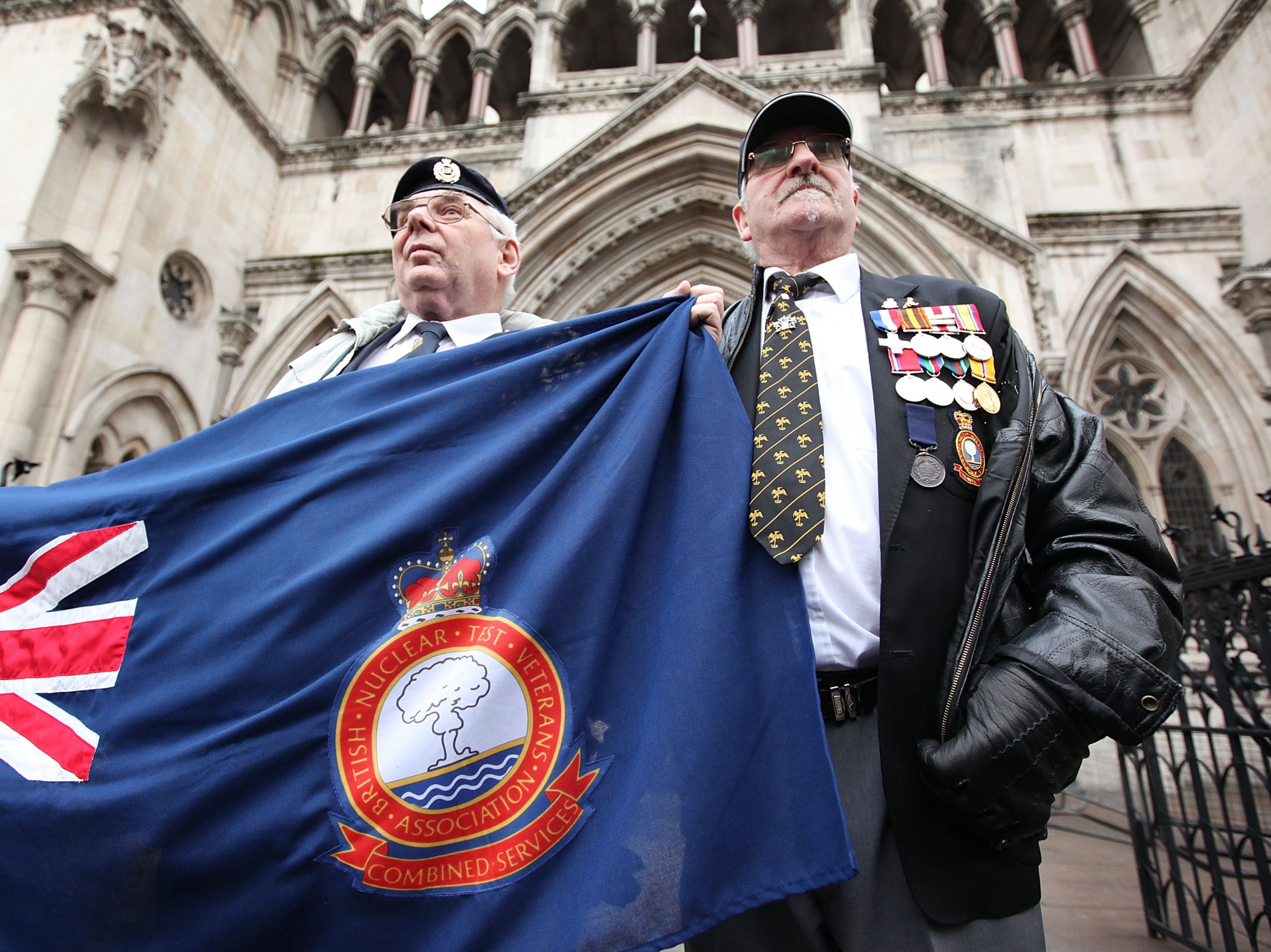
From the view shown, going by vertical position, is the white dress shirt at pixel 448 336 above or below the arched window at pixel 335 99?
below

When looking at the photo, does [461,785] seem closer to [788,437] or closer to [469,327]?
[788,437]

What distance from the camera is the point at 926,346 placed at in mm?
1684

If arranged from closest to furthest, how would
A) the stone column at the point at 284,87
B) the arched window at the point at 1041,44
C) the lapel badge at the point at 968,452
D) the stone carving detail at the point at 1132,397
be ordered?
1. the lapel badge at the point at 968,452
2. the stone carving detail at the point at 1132,397
3. the arched window at the point at 1041,44
4. the stone column at the point at 284,87

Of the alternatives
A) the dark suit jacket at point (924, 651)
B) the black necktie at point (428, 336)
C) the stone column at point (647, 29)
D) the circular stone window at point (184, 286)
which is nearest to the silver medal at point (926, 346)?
the dark suit jacket at point (924, 651)

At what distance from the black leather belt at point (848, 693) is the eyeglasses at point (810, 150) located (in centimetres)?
141

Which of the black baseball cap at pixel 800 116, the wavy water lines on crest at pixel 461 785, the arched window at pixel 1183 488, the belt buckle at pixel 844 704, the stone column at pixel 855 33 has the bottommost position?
the wavy water lines on crest at pixel 461 785

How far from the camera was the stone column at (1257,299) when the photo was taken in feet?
30.6

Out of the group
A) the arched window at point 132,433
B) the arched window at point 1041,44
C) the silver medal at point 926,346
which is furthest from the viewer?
the arched window at point 1041,44

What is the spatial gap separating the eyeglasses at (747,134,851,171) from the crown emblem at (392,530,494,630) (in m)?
1.37

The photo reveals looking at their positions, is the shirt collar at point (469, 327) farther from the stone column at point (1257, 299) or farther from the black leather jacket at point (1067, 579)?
the stone column at point (1257, 299)

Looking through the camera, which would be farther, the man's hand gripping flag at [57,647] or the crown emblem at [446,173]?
the crown emblem at [446,173]

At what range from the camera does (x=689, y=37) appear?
14.7 meters

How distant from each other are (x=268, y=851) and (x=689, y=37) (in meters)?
17.1

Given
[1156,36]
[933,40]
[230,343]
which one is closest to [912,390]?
[230,343]
